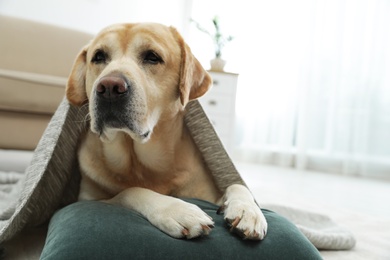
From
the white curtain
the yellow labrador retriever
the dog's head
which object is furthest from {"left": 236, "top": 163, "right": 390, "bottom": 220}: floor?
the dog's head

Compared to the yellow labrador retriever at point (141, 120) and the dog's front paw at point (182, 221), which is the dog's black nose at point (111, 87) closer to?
the yellow labrador retriever at point (141, 120)

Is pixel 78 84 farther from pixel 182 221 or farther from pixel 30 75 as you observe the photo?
pixel 30 75

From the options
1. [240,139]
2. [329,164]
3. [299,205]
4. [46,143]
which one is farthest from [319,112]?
[46,143]

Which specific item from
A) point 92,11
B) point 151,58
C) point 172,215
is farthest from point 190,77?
point 92,11

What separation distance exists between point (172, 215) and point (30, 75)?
5.74ft

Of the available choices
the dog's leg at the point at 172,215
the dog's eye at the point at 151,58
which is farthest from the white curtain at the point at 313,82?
the dog's leg at the point at 172,215

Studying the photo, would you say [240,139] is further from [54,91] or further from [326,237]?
[326,237]

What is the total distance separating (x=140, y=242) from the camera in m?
0.91

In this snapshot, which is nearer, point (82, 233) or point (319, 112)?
point (82, 233)

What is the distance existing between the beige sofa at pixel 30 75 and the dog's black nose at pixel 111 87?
1.44 meters

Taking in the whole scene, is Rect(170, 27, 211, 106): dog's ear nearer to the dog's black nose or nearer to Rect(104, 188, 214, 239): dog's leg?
the dog's black nose

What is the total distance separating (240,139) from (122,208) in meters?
4.32

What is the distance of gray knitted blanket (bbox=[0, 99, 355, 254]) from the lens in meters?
1.17

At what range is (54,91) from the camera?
2373 millimetres
